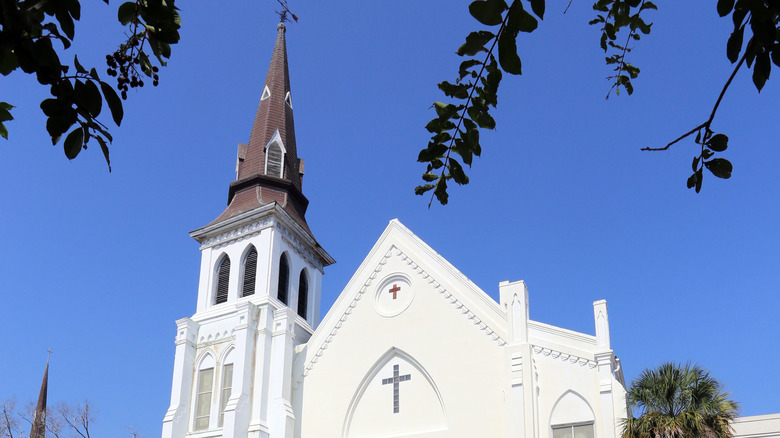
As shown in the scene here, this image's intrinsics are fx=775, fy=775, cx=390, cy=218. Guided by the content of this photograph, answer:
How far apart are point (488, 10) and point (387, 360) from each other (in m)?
20.7

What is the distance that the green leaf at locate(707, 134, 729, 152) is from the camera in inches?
170

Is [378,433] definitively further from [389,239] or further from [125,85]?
[125,85]

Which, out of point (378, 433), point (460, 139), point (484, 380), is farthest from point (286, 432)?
point (460, 139)

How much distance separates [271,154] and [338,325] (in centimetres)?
876

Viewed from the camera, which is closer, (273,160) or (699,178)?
(699,178)

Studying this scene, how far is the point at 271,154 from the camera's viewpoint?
99.8 ft

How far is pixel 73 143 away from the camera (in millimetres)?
3488

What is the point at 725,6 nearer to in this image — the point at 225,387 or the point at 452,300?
the point at 452,300

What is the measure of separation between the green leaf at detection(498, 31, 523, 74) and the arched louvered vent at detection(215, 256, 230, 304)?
24.7 m

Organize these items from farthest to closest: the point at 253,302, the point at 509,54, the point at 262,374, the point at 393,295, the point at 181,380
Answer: the point at 253,302
the point at 181,380
the point at 393,295
the point at 262,374
the point at 509,54

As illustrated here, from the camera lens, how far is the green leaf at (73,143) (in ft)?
11.4

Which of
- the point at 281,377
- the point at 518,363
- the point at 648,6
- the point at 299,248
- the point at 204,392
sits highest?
the point at 299,248

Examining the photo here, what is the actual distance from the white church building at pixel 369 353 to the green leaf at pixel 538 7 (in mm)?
17357

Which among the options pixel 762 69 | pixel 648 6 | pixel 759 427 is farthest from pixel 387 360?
pixel 762 69
